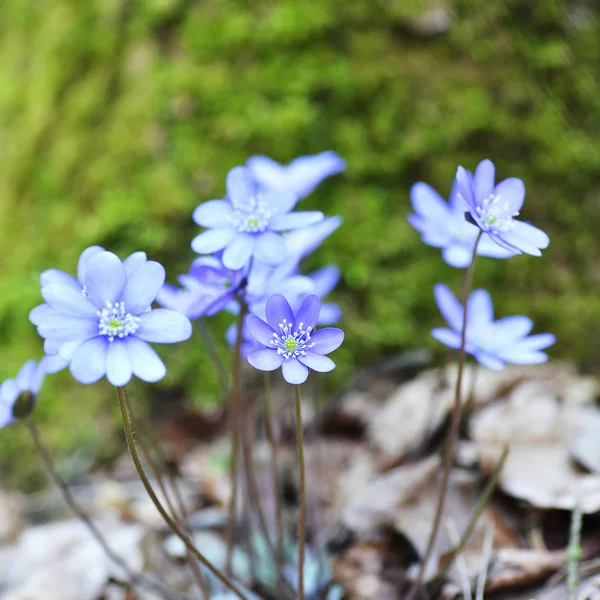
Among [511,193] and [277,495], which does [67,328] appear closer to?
[277,495]

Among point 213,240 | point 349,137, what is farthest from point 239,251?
point 349,137

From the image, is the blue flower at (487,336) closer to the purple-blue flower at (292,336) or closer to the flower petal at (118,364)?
the purple-blue flower at (292,336)

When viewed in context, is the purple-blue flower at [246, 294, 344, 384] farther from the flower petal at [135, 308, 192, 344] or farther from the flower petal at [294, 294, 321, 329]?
the flower petal at [135, 308, 192, 344]

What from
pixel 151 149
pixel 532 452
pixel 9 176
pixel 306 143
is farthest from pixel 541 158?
pixel 9 176

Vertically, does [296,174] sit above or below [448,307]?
above

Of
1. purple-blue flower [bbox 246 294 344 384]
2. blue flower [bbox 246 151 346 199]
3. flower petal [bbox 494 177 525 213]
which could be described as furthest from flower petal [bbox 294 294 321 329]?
blue flower [bbox 246 151 346 199]

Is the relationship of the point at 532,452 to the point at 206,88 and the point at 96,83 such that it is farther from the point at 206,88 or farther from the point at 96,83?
the point at 96,83
